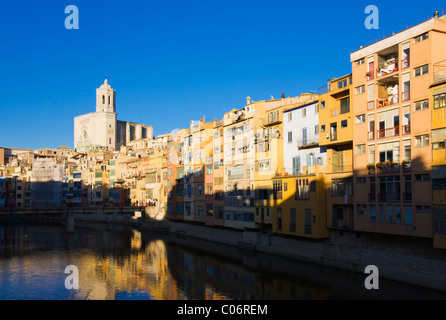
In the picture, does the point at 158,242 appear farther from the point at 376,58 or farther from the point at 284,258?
the point at 376,58

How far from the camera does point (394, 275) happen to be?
34812 millimetres

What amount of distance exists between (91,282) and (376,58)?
3189 centimetres

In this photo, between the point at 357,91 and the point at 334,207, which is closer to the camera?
the point at 357,91

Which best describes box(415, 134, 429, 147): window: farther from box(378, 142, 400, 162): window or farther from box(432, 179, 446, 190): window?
box(432, 179, 446, 190): window

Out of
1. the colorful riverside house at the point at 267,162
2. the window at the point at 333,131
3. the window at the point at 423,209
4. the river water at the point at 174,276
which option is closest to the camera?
the window at the point at 423,209

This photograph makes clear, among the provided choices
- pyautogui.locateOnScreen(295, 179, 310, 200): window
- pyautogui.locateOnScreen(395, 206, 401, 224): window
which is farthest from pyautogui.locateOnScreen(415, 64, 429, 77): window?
pyautogui.locateOnScreen(295, 179, 310, 200): window

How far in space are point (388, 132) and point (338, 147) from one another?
24.7ft

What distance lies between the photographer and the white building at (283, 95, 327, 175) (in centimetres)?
4657

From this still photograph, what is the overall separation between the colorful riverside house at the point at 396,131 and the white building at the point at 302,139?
24.2ft

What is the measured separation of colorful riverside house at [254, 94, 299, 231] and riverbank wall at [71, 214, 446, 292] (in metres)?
2.78

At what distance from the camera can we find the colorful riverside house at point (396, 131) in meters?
33.1

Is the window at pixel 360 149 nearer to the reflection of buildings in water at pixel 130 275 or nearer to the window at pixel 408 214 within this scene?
the window at pixel 408 214

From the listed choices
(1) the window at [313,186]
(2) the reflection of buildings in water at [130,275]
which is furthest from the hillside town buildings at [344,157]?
(2) the reflection of buildings in water at [130,275]
